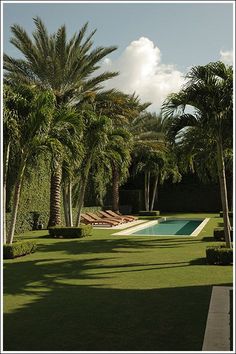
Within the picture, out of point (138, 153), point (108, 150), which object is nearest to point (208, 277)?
point (108, 150)

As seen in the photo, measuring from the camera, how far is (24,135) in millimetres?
11461

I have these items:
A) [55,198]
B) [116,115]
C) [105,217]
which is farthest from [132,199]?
[55,198]

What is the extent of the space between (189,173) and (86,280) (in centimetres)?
2829

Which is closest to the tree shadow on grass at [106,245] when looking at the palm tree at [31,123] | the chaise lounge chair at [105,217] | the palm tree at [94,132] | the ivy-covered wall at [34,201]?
the palm tree at [31,123]

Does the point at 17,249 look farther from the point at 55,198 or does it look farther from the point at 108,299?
the point at 55,198

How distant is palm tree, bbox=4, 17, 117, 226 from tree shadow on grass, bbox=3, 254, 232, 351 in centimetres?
1072

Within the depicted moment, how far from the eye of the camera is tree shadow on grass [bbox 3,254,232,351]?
192 inches

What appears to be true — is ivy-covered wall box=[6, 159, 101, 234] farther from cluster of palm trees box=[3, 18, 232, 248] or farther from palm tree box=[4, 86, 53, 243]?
palm tree box=[4, 86, 53, 243]

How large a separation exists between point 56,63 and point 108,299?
13.3 metres

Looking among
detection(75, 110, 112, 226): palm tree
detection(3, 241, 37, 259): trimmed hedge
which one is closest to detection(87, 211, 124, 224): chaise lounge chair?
detection(75, 110, 112, 226): palm tree

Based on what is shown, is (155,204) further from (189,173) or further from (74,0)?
(74,0)

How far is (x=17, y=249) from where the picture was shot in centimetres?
1145

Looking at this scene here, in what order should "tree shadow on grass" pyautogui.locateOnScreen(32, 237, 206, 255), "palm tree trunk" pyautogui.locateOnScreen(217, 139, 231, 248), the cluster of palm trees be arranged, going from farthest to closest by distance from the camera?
"tree shadow on grass" pyautogui.locateOnScreen(32, 237, 206, 255), the cluster of palm trees, "palm tree trunk" pyautogui.locateOnScreen(217, 139, 231, 248)

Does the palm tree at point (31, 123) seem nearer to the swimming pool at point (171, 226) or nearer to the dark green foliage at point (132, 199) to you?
the swimming pool at point (171, 226)
